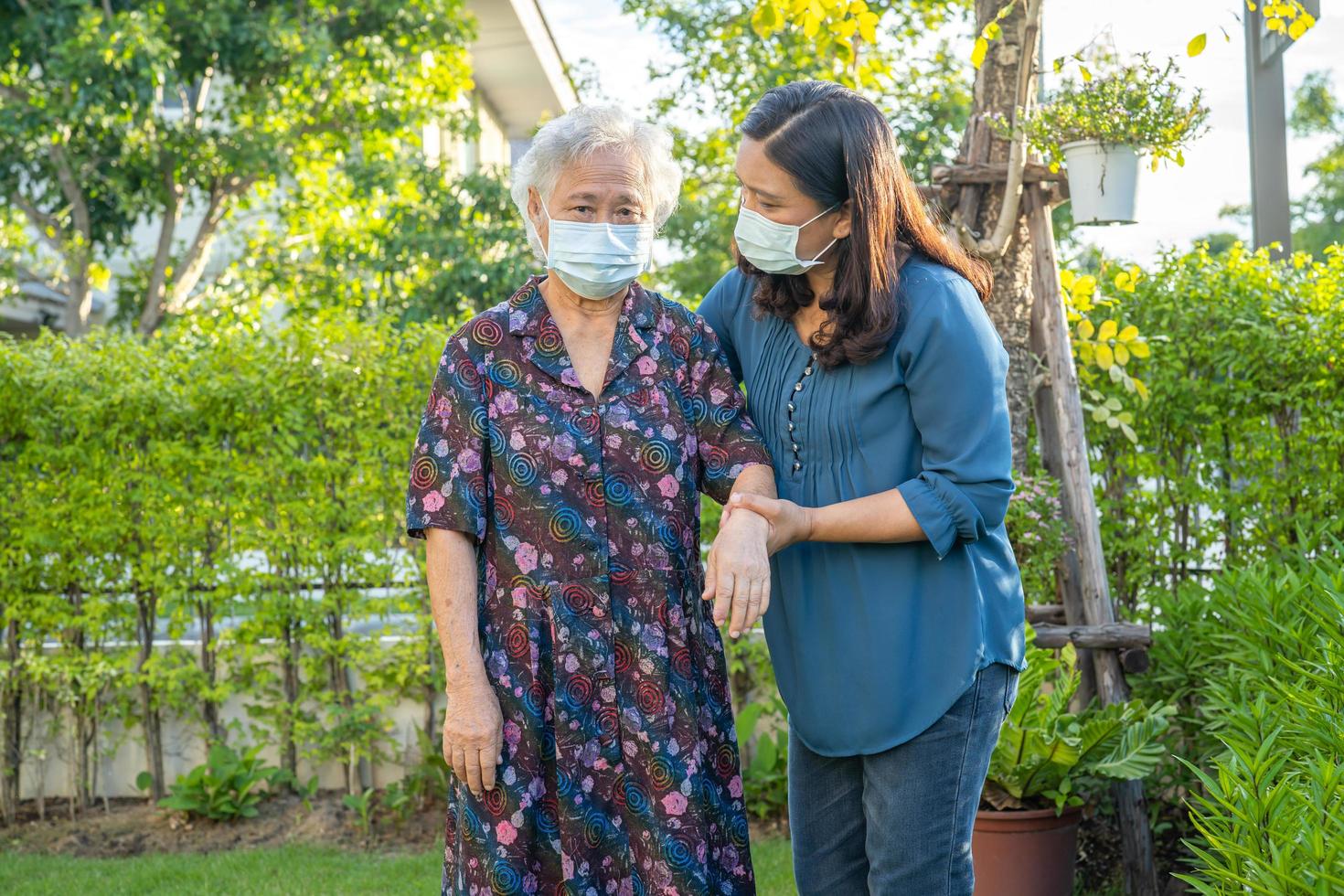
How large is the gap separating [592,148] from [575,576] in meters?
0.73

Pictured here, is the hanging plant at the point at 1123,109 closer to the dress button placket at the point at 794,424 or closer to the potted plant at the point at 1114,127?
the potted plant at the point at 1114,127

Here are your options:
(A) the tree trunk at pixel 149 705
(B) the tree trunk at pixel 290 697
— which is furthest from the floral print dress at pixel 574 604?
(A) the tree trunk at pixel 149 705

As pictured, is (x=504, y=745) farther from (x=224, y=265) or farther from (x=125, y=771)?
(x=224, y=265)

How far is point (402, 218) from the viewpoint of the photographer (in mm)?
10312

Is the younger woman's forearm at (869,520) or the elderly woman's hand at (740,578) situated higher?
the younger woman's forearm at (869,520)

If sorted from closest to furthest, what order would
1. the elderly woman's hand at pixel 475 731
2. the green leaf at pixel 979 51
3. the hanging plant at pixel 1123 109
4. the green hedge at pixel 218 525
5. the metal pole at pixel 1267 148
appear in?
1. the elderly woman's hand at pixel 475 731
2. the green leaf at pixel 979 51
3. the hanging plant at pixel 1123 109
4. the green hedge at pixel 218 525
5. the metal pole at pixel 1267 148

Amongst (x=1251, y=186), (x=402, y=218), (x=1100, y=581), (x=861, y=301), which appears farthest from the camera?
(x=402, y=218)

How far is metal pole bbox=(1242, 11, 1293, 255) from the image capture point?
723 cm

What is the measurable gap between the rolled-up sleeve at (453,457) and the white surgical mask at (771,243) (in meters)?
0.51

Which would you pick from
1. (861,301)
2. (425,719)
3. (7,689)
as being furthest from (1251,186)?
(7,689)

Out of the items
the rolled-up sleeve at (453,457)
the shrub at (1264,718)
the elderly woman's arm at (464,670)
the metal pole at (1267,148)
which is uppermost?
the metal pole at (1267,148)

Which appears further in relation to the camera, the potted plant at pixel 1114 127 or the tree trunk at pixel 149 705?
the tree trunk at pixel 149 705

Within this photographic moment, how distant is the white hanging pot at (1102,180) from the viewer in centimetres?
380

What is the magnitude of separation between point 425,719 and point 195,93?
734 cm
